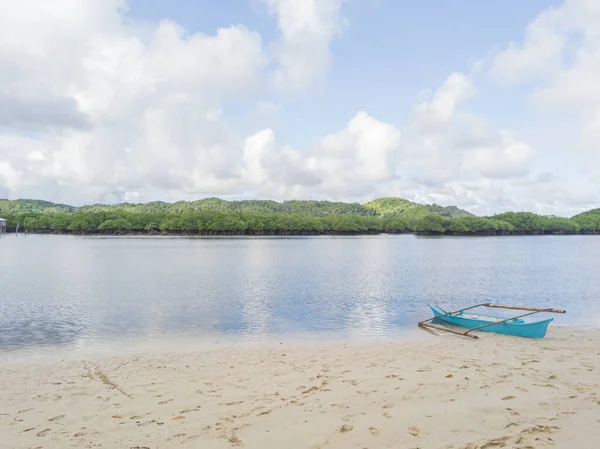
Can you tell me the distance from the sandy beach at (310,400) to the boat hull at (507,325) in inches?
82.2

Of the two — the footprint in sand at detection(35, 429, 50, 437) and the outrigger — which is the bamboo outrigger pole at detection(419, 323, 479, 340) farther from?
the footprint in sand at detection(35, 429, 50, 437)

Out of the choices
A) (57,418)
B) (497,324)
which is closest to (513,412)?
(57,418)

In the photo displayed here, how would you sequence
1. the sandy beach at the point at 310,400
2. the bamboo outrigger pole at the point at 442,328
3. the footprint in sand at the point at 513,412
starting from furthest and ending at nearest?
the bamboo outrigger pole at the point at 442,328 < the footprint in sand at the point at 513,412 < the sandy beach at the point at 310,400

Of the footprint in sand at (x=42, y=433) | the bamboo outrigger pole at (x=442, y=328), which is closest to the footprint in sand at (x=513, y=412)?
the footprint in sand at (x=42, y=433)

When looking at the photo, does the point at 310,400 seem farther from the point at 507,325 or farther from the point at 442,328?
the point at 507,325

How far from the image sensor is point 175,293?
3419 cm

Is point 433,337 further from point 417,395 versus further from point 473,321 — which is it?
point 417,395

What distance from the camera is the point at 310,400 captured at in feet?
33.7

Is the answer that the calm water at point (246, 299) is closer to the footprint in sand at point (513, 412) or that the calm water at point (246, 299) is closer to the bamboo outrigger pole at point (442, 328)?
the bamboo outrigger pole at point (442, 328)

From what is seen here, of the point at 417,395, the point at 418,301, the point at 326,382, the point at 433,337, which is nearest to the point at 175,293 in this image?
the point at 418,301

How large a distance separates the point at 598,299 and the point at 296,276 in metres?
26.3

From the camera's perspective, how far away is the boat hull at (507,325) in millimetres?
18473

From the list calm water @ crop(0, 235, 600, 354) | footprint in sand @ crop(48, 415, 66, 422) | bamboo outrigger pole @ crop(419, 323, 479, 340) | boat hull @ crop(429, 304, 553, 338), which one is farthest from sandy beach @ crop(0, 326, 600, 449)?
calm water @ crop(0, 235, 600, 354)

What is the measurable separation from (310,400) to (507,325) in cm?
1286
